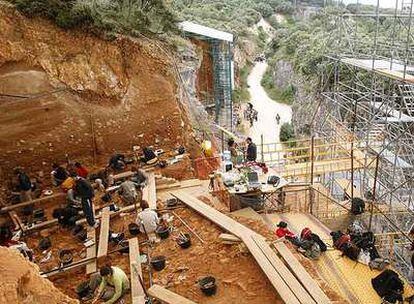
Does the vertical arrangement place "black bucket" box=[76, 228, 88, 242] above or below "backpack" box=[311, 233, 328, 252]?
above

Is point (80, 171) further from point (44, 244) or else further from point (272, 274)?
point (272, 274)

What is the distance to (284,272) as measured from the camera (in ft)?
27.5

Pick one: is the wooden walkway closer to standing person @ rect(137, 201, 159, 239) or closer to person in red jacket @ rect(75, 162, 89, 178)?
standing person @ rect(137, 201, 159, 239)

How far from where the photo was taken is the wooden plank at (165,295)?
7.76 meters

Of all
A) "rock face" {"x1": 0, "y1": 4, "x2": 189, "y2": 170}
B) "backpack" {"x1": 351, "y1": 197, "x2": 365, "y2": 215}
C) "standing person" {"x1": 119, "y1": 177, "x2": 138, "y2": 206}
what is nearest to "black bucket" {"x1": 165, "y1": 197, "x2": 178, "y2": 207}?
"standing person" {"x1": 119, "y1": 177, "x2": 138, "y2": 206}

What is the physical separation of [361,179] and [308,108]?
11.4 meters

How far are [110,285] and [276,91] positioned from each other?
32.7 meters

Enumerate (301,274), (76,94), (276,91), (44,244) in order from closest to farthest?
1. (301,274)
2. (44,244)
3. (76,94)
4. (276,91)

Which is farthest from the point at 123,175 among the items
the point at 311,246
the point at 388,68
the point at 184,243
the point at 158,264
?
the point at 388,68

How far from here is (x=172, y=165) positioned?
1427 cm

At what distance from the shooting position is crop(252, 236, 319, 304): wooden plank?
7750 millimetres

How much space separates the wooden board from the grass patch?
23050 mm

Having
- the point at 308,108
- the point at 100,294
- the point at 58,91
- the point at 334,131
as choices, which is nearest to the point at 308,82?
the point at 308,108

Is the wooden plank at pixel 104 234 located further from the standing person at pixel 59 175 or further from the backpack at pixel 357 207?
the backpack at pixel 357 207
